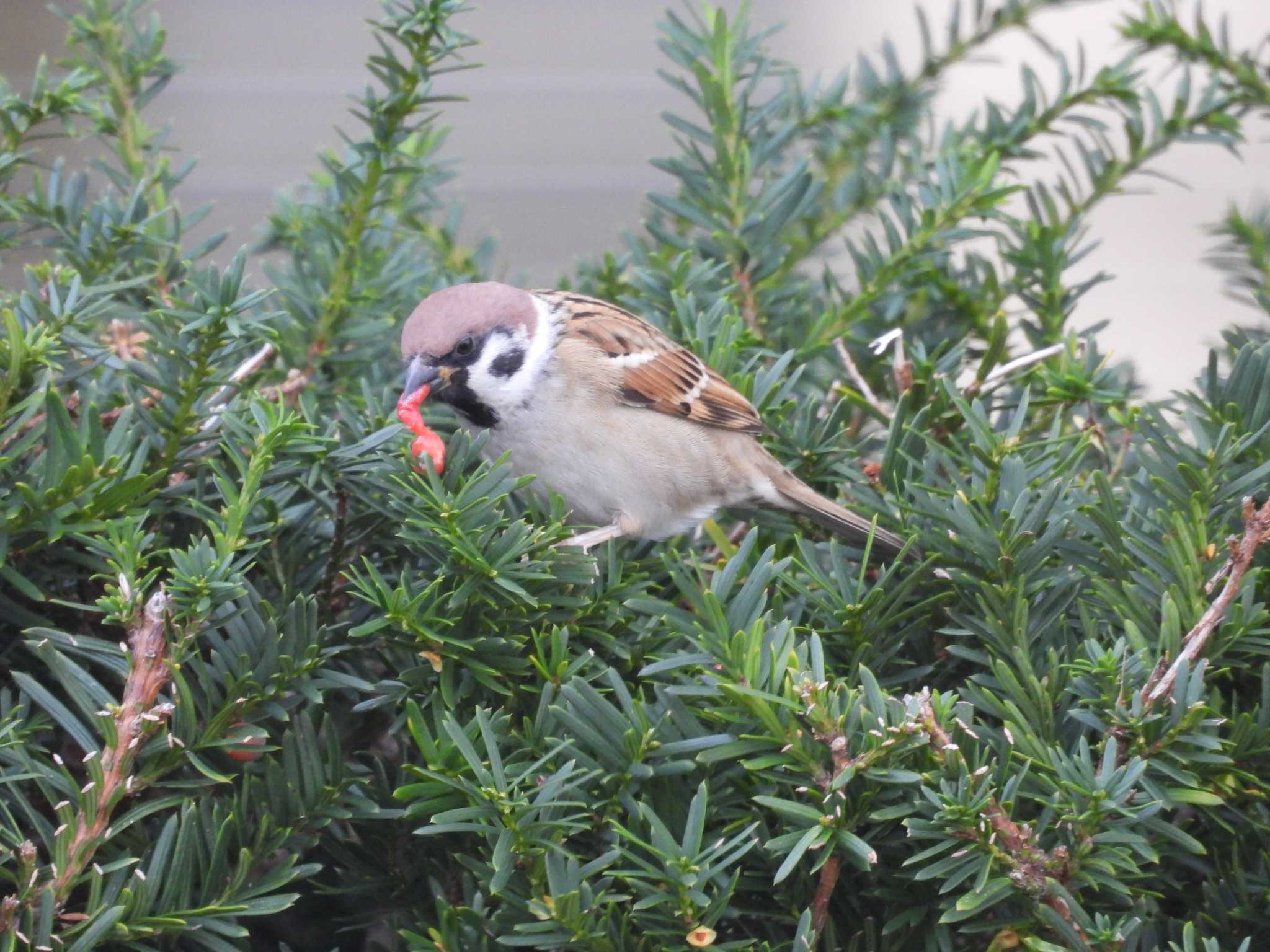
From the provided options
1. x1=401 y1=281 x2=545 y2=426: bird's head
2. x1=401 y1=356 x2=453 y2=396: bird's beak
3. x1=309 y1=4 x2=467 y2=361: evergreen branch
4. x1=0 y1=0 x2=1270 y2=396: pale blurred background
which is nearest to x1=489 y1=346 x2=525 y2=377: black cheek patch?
x1=401 y1=281 x2=545 y2=426: bird's head

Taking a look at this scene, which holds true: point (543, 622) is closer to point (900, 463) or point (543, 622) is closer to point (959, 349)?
point (900, 463)

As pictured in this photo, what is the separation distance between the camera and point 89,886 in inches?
29.0

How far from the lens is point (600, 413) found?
65.8 inches

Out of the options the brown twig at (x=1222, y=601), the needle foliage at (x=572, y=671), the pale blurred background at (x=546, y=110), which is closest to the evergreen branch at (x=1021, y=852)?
the needle foliage at (x=572, y=671)

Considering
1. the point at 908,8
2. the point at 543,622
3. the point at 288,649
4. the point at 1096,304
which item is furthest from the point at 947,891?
the point at 908,8

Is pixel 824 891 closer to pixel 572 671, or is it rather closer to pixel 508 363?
pixel 572 671

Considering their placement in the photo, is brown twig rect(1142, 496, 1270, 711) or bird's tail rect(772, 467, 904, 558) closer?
brown twig rect(1142, 496, 1270, 711)

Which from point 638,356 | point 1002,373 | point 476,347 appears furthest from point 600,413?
point 1002,373

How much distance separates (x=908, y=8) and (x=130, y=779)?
174 inches

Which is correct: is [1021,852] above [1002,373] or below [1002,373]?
below

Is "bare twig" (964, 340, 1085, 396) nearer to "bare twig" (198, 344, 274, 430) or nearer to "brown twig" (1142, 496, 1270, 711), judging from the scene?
"brown twig" (1142, 496, 1270, 711)

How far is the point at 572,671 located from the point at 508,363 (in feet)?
2.83

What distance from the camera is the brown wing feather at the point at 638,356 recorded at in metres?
1.66

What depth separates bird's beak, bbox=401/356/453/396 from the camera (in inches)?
51.5
